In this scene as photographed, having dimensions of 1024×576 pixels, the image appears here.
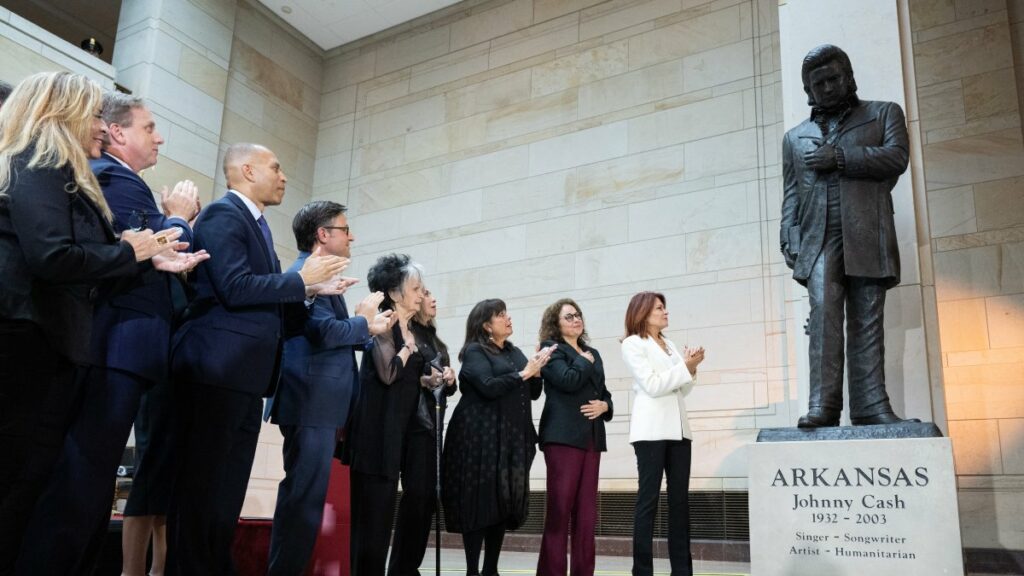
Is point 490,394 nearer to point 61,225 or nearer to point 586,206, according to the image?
point 61,225

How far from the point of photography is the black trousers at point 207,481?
102 inches

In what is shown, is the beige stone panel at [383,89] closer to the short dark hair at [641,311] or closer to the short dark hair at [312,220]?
the short dark hair at [641,311]

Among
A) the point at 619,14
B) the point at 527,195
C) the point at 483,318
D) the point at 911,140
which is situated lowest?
the point at 483,318

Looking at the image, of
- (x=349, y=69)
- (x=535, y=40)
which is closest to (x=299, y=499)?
(x=535, y=40)

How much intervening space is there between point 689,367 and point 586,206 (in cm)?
403

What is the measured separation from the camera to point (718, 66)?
8.23 m

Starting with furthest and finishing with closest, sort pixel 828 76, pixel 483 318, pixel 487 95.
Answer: pixel 487 95 < pixel 483 318 < pixel 828 76

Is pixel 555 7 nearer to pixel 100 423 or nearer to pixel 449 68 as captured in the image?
pixel 449 68

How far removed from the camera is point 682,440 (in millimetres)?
4688

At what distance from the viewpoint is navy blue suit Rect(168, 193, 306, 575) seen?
2.61 metres

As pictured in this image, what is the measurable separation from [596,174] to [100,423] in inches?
270

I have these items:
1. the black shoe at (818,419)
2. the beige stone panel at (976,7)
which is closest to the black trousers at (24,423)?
the black shoe at (818,419)

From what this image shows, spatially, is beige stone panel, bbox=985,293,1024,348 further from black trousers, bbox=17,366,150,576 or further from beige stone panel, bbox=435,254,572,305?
black trousers, bbox=17,366,150,576

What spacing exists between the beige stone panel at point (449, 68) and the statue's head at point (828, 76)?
6.36 m
